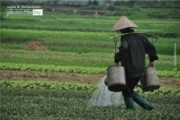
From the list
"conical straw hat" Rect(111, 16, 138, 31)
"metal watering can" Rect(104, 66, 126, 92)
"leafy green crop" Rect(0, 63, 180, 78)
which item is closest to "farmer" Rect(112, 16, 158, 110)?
"conical straw hat" Rect(111, 16, 138, 31)

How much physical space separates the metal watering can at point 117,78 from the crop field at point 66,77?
44 cm

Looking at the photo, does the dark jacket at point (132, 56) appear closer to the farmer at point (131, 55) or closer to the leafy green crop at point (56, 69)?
the farmer at point (131, 55)

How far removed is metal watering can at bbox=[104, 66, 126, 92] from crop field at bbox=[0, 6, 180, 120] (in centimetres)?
44

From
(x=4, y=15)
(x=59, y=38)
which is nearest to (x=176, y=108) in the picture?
(x=59, y=38)

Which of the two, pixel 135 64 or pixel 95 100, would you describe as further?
pixel 95 100

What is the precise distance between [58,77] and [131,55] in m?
7.49

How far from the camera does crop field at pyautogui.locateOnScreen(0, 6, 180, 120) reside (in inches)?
332

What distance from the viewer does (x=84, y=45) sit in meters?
29.9

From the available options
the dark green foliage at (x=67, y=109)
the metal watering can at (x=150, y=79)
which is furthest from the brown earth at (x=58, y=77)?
the metal watering can at (x=150, y=79)

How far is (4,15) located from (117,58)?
3608 centimetres

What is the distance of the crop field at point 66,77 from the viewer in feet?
27.7

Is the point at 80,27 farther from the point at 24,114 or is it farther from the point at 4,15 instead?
the point at 24,114

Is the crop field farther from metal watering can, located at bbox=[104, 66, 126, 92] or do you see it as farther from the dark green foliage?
metal watering can, located at bbox=[104, 66, 126, 92]

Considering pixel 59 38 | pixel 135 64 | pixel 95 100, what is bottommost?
pixel 59 38
